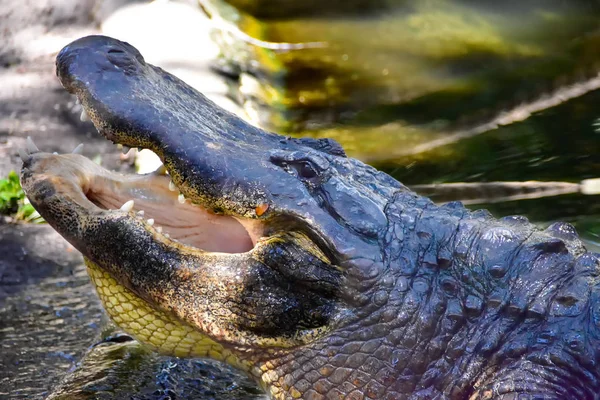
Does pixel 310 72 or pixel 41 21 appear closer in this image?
pixel 41 21

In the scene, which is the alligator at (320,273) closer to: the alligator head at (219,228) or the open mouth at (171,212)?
the alligator head at (219,228)

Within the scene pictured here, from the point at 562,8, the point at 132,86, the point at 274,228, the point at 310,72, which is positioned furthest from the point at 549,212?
the point at 562,8

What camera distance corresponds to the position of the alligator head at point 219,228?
2.50m

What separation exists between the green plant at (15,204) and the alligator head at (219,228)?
2.05 meters

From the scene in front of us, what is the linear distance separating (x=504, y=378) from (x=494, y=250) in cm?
42

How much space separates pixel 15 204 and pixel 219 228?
98.0 inches

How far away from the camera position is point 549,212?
4.11 m

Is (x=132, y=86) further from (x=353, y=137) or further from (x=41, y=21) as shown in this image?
(x=41, y=21)

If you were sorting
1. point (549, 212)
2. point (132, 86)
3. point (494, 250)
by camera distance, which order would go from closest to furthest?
point (494, 250)
point (132, 86)
point (549, 212)

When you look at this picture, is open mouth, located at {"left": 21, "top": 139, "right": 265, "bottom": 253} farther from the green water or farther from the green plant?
the green plant

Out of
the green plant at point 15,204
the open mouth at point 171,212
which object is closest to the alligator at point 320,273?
the open mouth at point 171,212

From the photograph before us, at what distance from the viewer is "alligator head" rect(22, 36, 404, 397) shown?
2.50 m

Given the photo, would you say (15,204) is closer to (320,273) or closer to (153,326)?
(153,326)

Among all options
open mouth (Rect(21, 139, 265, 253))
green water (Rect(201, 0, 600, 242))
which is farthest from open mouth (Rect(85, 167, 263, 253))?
green water (Rect(201, 0, 600, 242))
